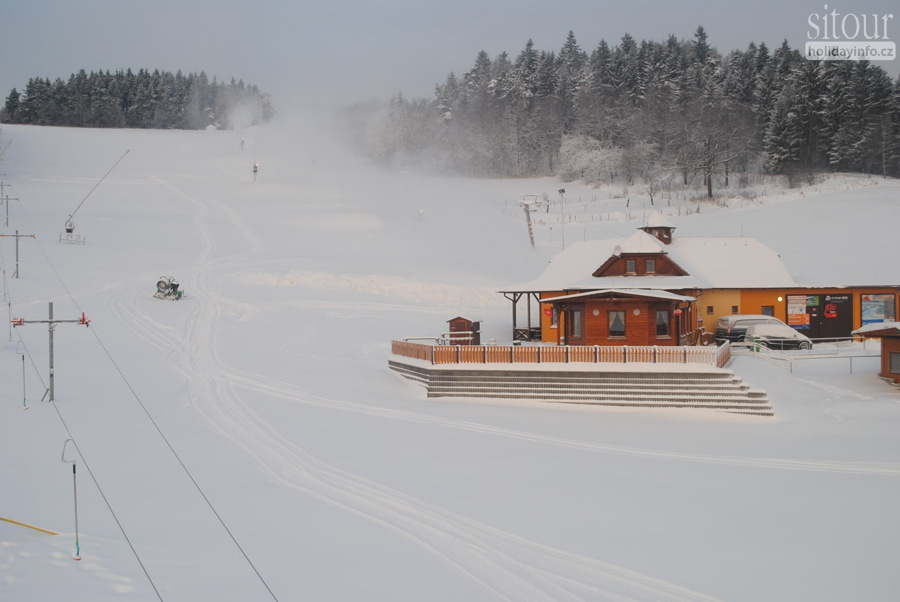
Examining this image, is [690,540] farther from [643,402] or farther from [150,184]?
[150,184]

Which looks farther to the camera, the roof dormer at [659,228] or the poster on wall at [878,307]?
the roof dormer at [659,228]

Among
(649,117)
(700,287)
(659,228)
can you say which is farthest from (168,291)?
(649,117)

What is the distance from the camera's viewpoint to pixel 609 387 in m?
23.1

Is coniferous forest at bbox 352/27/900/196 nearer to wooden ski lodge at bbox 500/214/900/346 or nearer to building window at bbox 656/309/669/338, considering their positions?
wooden ski lodge at bbox 500/214/900/346

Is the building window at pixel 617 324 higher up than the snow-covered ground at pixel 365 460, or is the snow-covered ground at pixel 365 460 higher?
the building window at pixel 617 324

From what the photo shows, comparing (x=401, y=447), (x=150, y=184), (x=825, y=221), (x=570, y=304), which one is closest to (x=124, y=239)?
(x=150, y=184)

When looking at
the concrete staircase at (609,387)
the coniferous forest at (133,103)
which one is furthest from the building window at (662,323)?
the coniferous forest at (133,103)

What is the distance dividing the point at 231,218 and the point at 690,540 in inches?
2026

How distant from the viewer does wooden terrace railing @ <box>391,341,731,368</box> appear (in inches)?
900

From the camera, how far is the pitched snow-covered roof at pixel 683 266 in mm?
32281

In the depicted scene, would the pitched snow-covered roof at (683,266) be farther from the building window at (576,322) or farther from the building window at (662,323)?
the building window at (576,322)

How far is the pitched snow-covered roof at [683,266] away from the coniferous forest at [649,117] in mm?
39421

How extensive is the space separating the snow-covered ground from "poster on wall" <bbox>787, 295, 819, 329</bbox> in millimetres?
1544

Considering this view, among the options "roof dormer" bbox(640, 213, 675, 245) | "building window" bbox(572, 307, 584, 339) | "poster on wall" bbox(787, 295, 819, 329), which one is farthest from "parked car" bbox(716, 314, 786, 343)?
"building window" bbox(572, 307, 584, 339)
